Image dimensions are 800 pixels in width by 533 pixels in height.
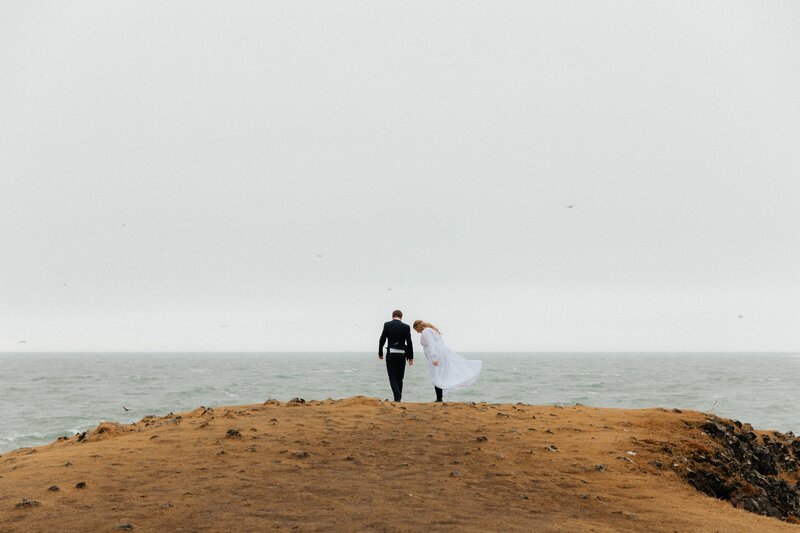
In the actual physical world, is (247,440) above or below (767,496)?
above

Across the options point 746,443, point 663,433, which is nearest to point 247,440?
point 663,433

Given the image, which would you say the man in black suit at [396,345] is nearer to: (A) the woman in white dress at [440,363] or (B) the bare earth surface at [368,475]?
(A) the woman in white dress at [440,363]

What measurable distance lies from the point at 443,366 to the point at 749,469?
693 cm

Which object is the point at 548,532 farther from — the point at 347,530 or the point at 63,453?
the point at 63,453

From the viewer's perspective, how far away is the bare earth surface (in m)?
7.51

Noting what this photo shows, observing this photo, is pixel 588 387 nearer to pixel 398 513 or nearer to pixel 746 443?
pixel 746 443

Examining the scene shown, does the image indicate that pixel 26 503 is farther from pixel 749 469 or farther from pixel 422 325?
pixel 749 469

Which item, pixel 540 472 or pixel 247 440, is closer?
pixel 540 472

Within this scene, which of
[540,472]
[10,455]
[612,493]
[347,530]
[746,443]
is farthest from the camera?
[746,443]

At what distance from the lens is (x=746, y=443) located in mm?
13391

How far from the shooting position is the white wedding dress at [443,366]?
15.8 metres

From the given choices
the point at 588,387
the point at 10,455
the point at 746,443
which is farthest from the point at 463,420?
the point at 588,387

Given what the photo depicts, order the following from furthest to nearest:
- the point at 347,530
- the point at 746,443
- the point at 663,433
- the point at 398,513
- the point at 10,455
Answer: the point at 746,443
the point at 663,433
the point at 10,455
the point at 398,513
the point at 347,530

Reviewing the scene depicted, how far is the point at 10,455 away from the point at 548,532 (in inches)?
391
